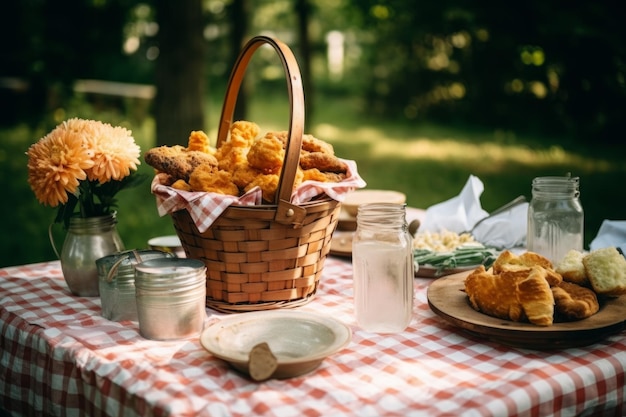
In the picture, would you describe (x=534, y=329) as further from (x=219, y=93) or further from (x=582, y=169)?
(x=219, y=93)

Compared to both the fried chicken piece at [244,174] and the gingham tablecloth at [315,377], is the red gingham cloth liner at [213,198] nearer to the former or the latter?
the fried chicken piece at [244,174]

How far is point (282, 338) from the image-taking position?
5.34 feet

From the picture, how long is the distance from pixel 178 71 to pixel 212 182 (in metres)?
5.23

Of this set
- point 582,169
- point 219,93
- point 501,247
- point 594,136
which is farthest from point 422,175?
point 219,93

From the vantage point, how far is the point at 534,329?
154cm

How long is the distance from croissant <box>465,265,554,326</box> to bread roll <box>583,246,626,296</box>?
170mm

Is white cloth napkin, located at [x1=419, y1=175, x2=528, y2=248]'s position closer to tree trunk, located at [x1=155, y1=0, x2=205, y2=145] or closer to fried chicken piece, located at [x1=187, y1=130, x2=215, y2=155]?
fried chicken piece, located at [x1=187, y1=130, x2=215, y2=155]

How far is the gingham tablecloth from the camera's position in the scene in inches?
53.2

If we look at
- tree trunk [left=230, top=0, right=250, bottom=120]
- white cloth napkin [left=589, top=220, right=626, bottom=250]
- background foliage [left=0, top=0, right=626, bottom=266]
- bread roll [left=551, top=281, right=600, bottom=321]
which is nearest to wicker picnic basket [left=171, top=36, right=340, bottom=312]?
bread roll [left=551, top=281, right=600, bottom=321]

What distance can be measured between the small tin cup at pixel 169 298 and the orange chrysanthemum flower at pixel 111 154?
0.42m

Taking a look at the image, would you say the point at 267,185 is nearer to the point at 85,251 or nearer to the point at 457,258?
the point at 85,251

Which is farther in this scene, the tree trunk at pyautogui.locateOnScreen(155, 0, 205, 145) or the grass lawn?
the tree trunk at pyautogui.locateOnScreen(155, 0, 205, 145)

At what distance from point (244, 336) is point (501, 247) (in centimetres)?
124

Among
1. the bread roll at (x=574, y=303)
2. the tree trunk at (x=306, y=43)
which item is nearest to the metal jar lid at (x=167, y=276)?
the bread roll at (x=574, y=303)
